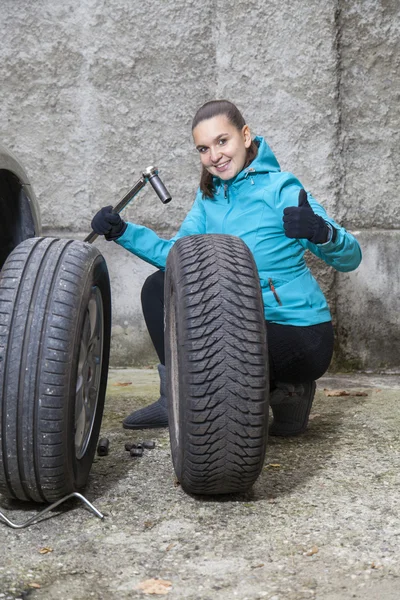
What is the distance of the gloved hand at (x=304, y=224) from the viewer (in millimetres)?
2846

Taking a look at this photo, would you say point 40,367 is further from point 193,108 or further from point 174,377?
point 193,108

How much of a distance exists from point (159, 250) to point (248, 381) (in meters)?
1.18

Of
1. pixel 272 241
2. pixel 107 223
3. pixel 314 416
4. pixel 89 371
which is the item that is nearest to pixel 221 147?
pixel 272 241

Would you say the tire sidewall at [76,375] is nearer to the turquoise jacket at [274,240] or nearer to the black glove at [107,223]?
the black glove at [107,223]

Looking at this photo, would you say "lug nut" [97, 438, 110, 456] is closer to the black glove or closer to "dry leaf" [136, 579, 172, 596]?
the black glove

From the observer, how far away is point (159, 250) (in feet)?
11.2

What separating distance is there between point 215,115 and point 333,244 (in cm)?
72

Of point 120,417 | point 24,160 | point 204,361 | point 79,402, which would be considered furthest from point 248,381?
point 24,160

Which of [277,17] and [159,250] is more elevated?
[277,17]

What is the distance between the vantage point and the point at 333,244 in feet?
9.78

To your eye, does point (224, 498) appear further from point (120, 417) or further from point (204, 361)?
point (120, 417)

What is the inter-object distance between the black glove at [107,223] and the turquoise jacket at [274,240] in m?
0.37

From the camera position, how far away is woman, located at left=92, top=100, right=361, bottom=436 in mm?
3141

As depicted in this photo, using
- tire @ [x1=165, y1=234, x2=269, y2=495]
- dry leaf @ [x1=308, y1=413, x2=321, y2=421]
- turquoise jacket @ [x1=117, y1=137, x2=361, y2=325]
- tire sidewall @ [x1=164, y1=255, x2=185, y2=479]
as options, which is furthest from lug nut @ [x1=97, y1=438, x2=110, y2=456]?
dry leaf @ [x1=308, y1=413, x2=321, y2=421]
